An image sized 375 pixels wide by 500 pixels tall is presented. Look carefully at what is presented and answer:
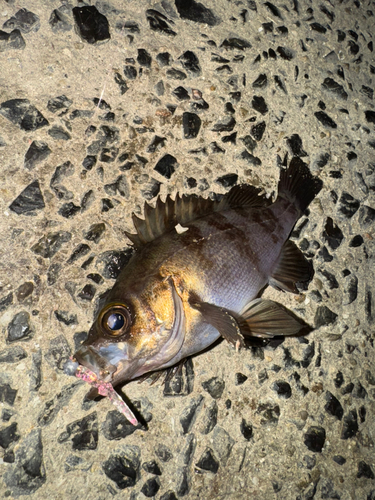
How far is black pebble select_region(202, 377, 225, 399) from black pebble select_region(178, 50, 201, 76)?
2.08 m

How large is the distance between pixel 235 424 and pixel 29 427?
1.21m

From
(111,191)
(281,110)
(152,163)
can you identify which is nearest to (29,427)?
(111,191)

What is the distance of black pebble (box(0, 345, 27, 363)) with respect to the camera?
2.47 m

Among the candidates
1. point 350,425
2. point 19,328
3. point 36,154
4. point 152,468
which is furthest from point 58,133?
point 350,425

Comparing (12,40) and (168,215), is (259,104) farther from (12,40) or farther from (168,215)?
(12,40)

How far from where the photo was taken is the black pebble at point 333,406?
295 centimetres

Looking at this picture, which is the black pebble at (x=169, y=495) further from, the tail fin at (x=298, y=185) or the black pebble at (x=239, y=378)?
the tail fin at (x=298, y=185)

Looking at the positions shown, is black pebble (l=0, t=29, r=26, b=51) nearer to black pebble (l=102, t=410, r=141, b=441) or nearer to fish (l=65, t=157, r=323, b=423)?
fish (l=65, t=157, r=323, b=423)

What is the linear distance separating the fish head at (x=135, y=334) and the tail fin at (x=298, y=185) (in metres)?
1.17

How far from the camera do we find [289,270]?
270cm

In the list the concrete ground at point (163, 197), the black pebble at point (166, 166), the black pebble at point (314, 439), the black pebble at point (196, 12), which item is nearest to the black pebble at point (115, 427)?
the concrete ground at point (163, 197)

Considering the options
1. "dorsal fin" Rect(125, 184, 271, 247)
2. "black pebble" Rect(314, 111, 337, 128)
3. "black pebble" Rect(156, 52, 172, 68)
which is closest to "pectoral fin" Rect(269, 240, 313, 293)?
"dorsal fin" Rect(125, 184, 271, 247)

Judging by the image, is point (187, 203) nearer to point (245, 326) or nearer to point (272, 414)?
point (245, 326)

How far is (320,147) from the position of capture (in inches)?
131
